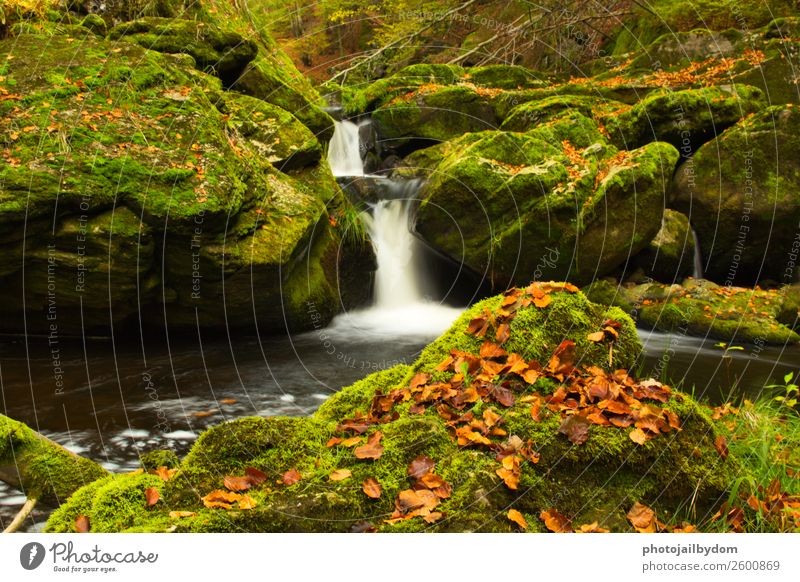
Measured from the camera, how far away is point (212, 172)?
835 cm

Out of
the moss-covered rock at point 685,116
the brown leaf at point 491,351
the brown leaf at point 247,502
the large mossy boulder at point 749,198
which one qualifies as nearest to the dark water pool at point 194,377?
the brown leaf at point 247,502

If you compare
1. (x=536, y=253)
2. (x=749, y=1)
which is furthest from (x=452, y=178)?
(x=749, y=1)

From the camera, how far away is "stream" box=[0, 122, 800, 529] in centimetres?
591

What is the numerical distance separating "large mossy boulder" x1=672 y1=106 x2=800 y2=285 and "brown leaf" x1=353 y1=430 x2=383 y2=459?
10.8 meters

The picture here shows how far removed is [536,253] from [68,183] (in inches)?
304

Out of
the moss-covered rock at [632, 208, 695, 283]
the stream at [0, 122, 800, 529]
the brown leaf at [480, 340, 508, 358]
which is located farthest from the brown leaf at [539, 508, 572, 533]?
the moss-covered rock at [632, 208, 695, 283]

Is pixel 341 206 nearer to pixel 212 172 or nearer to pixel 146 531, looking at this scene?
pixel 212 172

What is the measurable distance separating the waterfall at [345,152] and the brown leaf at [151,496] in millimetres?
12605

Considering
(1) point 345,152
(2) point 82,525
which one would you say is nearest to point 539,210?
(1) point 345,152

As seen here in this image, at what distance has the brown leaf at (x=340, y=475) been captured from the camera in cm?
260

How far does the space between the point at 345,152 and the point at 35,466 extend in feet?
43.8

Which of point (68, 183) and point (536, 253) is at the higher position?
point (68, 183)

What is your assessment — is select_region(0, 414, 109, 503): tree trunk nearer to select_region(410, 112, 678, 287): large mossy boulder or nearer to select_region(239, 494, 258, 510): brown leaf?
select_region(239, 494, 258, 510): brown leaf
